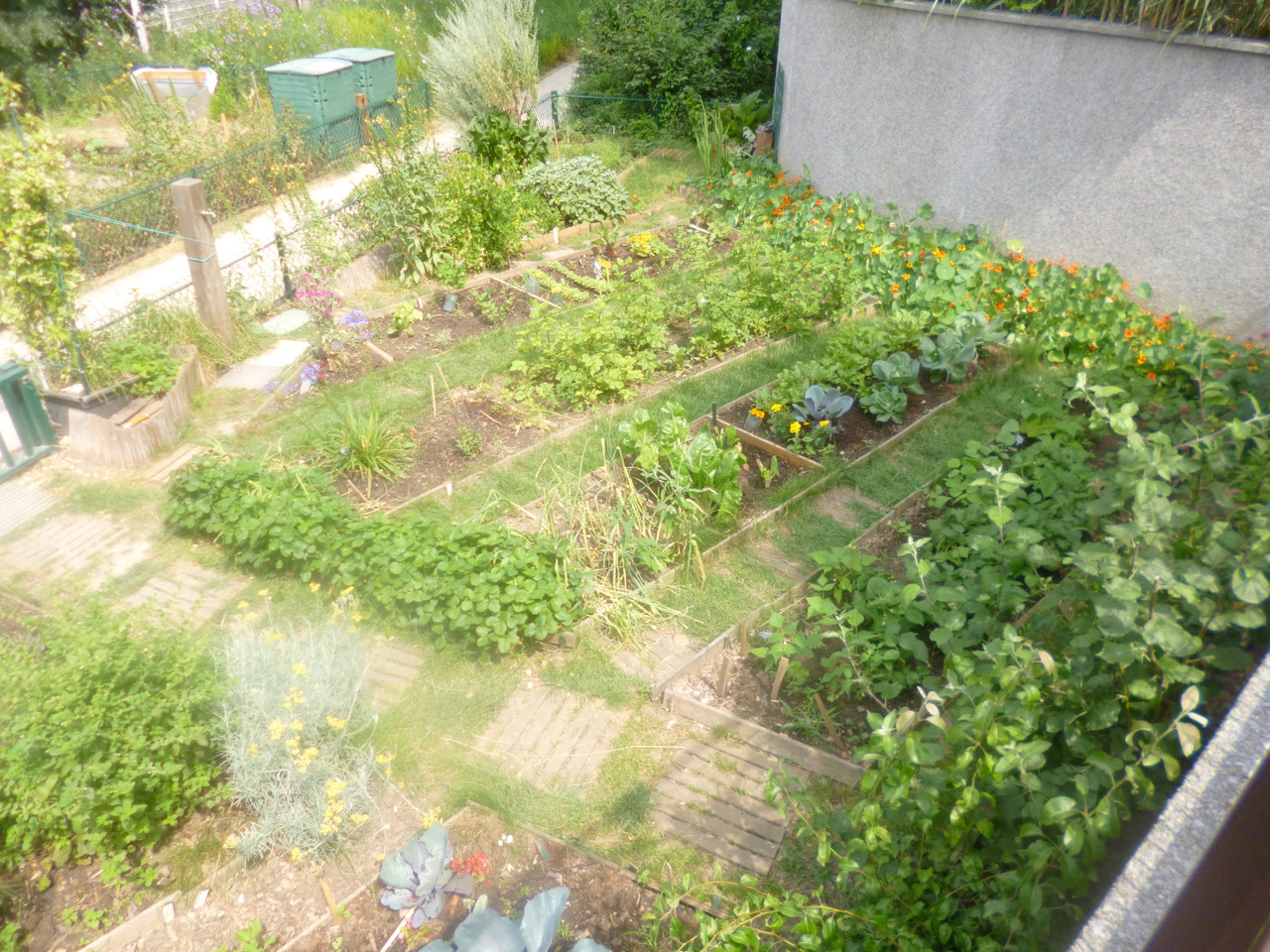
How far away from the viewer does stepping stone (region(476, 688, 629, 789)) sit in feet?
11.7

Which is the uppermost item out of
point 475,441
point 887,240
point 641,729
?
point 887,240

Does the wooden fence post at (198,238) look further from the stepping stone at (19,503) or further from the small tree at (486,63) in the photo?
the small tree at (486,63)

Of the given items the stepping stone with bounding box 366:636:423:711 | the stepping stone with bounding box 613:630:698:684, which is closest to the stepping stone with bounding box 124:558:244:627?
the stepping stone with bounding box 366:636:423:711

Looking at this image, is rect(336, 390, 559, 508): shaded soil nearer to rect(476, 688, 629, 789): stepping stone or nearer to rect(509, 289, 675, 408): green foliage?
rect(509, 289, 675, 408): green foliage

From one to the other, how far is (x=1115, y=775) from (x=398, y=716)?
2.85 m

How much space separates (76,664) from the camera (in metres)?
2.99

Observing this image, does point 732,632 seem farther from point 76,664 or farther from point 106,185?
point 106,185

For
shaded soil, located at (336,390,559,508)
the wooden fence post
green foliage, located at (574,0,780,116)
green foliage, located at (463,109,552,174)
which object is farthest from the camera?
green foliage, located at (574,0,780,116)

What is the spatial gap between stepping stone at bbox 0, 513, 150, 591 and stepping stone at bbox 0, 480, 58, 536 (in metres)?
0.16

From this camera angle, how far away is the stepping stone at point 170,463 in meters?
5.33

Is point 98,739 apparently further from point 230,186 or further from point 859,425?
point 230,186

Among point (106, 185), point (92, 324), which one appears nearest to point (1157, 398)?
point (92, 324)

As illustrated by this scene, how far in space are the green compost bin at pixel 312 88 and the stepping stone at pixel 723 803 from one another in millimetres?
10354

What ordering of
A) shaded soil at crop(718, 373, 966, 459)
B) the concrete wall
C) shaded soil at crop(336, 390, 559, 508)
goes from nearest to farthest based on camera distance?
shaded soil at crop(336, 390, 559, 508)
shaded soil at crop(718, 373, 966, 459)
the concrete wall
